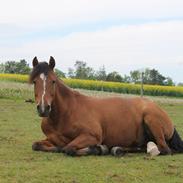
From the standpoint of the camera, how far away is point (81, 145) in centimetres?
880

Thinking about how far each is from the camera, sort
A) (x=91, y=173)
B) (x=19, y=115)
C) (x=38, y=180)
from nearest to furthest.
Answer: (x=38, y=180)
(x=91, y=173)
(x=19, y=115)

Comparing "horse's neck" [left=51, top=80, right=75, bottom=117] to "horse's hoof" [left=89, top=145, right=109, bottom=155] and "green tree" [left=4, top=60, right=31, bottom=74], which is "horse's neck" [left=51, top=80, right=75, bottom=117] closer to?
"horse's hoof" [left=89, top=145, right=109, bottom=155]

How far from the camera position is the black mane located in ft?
28.1

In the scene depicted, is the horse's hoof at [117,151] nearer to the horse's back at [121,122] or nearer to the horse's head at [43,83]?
the horse's back at [121,122]

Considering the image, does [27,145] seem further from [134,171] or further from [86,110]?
[134,171]

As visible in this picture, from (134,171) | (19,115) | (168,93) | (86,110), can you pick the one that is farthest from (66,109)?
(168,93)

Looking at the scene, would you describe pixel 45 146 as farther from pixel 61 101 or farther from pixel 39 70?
pixel 39 70

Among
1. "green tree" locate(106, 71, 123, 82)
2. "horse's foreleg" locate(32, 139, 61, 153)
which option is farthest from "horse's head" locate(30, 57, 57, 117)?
"green tree" locate(106, 71, 123, 82)

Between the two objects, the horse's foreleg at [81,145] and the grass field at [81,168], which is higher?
the horse's foreleg at [81,145]

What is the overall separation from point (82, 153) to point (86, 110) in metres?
0.94

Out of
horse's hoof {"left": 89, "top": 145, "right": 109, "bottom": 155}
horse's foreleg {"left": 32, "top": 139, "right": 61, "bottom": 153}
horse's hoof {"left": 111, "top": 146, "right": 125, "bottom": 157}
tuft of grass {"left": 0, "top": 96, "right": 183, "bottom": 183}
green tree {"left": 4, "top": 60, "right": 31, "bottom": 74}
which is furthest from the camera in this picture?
green tree {"left": 4, "top": 60, "right": 31, "bottom": 74}

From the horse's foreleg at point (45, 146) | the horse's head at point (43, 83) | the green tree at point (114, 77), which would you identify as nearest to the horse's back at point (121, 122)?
the horse's foreleg at point (45, 146)

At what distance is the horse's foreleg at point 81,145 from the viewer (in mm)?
8664

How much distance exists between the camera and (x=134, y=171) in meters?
7.42
